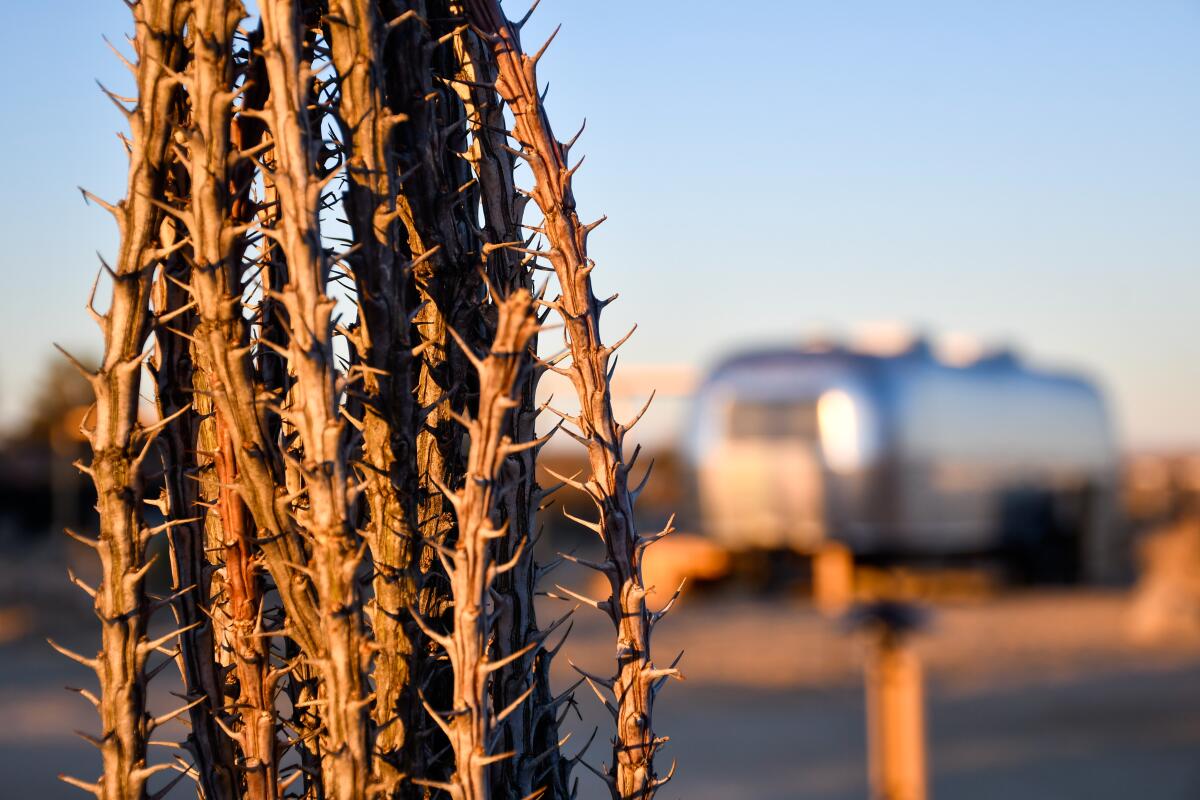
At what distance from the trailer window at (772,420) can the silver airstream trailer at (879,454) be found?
0.02m

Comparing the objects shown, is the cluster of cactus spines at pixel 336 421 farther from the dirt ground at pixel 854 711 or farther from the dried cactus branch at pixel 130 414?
the dirt ground at pixel 854 711

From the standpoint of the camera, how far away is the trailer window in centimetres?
1884

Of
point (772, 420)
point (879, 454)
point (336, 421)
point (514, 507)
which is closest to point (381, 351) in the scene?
point (336, 421)

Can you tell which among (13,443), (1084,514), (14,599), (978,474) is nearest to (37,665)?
(14,599)

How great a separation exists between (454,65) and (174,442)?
61 centimetres

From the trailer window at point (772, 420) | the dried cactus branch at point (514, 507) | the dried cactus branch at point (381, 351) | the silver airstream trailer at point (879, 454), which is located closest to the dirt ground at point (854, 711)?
the silver airstream trailer at point (879, 454)

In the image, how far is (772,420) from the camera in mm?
19281

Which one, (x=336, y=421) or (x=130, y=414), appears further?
(x=130, y=414)

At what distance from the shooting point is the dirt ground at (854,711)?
30.1 ft

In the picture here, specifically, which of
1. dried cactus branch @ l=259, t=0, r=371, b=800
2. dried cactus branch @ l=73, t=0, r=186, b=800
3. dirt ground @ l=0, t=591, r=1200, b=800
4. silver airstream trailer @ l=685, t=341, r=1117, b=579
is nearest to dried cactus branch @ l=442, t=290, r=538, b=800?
dried cactus branch @ l=259, t=0, r=371, b=800

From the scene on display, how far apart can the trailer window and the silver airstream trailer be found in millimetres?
22

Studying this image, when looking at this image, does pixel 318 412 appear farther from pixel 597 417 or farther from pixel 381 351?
pixel 597 417

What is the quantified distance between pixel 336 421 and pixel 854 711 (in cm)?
1126

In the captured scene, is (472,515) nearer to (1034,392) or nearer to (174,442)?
(174,442)
